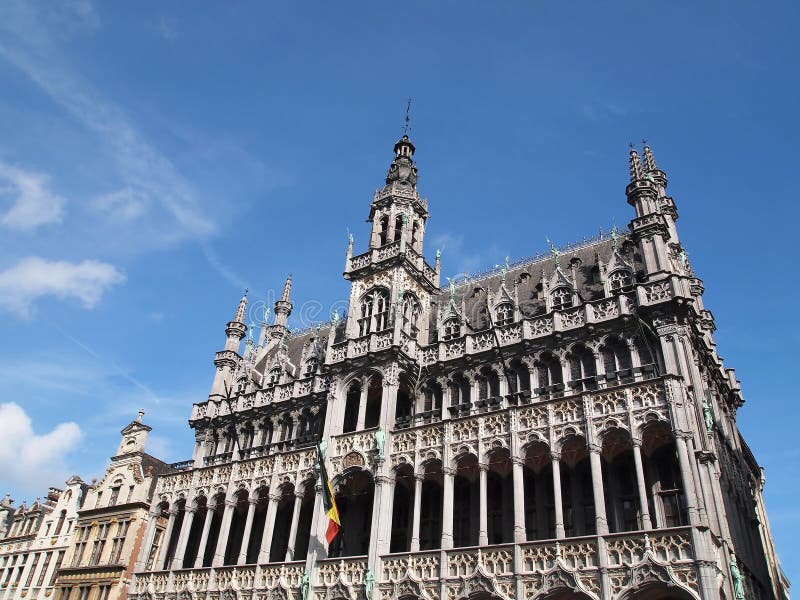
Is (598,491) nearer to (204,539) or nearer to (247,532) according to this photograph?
(247,532)

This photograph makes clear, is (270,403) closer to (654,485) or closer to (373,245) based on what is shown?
(373,245)

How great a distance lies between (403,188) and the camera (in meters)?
46.8

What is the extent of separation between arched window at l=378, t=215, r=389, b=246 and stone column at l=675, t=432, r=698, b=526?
22.7m

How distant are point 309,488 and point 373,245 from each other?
15.5 meters

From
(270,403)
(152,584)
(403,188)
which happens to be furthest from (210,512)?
(403,188)

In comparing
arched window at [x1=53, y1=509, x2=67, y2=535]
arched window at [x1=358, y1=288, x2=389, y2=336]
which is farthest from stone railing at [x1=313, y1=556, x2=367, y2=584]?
arched window at [x1=53, y1=509, x2=67, y2=535]

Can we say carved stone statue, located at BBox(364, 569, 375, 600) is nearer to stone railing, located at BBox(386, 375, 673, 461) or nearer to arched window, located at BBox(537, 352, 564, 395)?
stone railing, located at BBox(386, 375, 673, 461)

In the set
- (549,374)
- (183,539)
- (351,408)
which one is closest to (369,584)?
(351,408)

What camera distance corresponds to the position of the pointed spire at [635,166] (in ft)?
123

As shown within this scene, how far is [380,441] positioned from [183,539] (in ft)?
48.1

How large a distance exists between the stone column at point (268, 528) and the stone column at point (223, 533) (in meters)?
2.45

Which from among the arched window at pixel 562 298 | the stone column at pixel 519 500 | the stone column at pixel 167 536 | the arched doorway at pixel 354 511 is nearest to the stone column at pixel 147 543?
the stone column at pixel 167 536

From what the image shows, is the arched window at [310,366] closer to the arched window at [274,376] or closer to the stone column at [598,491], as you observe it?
the arched window at [274,376]

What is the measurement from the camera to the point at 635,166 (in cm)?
3797
